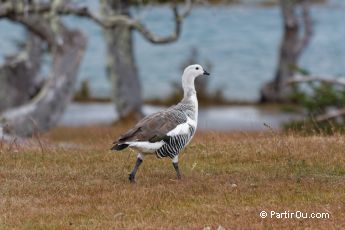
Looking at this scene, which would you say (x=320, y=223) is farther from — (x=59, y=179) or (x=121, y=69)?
(x=121, y=69)

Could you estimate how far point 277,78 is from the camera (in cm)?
4241

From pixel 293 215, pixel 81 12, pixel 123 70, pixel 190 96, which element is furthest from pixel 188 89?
pixel 123 70

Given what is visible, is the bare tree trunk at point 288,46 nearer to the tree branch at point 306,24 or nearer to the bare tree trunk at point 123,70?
the tree branch at point 306,24

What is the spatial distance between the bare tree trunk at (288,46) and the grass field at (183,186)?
2356 centimetres

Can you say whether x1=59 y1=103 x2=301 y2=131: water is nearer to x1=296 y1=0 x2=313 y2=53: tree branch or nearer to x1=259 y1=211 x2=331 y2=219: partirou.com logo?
x1=296 y1=0 x2=313 y2=53: tree branch

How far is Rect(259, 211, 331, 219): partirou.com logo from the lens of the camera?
35.4 ft

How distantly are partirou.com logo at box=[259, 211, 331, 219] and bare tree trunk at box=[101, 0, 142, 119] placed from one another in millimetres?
23973

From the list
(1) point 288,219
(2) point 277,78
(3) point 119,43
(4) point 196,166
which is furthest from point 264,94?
(1) point 288,219

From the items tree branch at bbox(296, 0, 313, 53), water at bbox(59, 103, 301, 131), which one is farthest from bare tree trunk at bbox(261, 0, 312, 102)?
water at bbox(59, 103, 301, 131)

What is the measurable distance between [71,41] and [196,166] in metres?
14.5

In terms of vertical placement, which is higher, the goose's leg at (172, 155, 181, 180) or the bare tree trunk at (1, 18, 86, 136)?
the goose's leg at (172, 155, 181, 180)

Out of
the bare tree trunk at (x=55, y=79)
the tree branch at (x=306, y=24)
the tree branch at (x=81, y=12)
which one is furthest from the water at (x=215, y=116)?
the tree branch at (x=81, y=12)

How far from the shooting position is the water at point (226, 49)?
5541 centimetres

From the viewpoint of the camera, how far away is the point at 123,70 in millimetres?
34812
